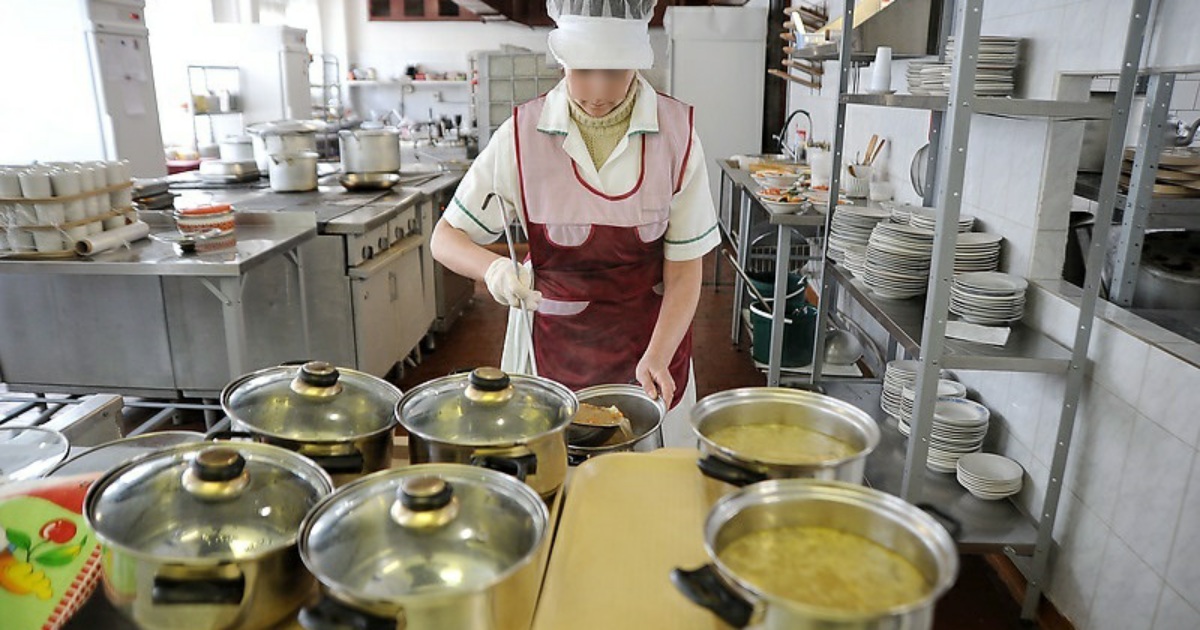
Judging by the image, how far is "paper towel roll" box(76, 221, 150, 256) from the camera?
278cm

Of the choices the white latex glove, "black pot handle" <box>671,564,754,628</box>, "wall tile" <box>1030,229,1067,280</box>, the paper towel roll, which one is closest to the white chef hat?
the white latex glove

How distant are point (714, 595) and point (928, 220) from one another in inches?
98.6

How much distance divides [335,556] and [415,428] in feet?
0.92

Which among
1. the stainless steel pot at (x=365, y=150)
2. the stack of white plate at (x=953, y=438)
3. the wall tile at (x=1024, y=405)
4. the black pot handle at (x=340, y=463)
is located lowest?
the stack of white plate at (x=953, y=438)

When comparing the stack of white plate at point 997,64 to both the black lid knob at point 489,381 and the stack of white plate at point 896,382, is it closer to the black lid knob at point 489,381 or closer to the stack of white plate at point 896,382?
the stack of white plate at point 896,382

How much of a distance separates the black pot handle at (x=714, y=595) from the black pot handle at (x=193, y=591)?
44 centimetres

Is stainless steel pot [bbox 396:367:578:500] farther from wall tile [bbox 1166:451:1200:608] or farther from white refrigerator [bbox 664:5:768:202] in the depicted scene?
white refrigerator [bbox 664:5:768:202]

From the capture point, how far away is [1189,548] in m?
1.88

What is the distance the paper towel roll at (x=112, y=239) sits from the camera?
278 centimetres

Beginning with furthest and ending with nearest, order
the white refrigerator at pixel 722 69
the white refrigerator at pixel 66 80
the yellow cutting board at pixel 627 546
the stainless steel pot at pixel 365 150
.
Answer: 1. the white refrigerator at pixel 722 69
2. the white refrigerator at pixel 66 80
3. the stainless steel pot at pixel 365 150
4. the yellow cutting board at pixel 627 546

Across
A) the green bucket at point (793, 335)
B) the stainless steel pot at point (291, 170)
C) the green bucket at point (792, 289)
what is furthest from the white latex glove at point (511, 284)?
the stainless steel pot at point (291, 170)

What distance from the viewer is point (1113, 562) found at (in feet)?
7.09

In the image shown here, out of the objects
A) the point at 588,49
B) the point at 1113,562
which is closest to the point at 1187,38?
the point at 1113,562

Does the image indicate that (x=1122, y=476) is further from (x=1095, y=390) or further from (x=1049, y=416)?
(x=1049, y=416)
